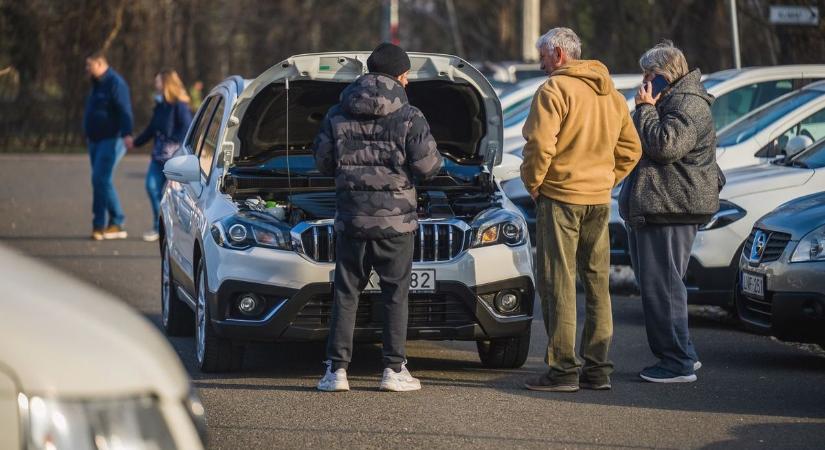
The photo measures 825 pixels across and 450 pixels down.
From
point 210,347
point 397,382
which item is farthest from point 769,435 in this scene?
point 210,347

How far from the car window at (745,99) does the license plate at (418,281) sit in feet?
20.0

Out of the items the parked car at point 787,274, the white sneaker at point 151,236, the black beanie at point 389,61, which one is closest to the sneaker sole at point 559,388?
the parked car at point 787,274

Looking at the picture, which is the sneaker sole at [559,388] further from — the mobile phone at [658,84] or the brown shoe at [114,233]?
the brown shoe at [114,233]

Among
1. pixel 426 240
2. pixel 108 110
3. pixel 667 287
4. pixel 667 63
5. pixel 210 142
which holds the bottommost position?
pixel 667 287

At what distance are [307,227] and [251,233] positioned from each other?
0.93 ft

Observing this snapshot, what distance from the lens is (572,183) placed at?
7.12 meters

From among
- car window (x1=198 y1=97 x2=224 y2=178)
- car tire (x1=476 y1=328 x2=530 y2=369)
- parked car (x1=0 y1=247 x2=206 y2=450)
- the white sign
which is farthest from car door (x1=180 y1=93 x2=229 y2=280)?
the white sign

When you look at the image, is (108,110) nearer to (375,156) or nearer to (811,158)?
(811,158)

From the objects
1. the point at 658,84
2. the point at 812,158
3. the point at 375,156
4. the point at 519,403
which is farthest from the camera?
the point at 812,158

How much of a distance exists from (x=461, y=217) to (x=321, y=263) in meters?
0.82

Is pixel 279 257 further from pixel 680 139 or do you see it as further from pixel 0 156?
pixel 0 156

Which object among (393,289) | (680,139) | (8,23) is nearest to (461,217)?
(393,289)

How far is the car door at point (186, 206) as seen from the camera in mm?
8328

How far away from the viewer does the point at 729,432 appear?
631 centimetres
